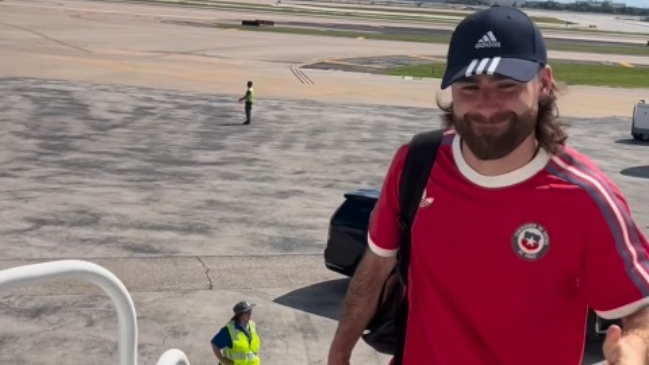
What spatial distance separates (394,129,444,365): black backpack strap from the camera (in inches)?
122

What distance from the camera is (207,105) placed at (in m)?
32.2

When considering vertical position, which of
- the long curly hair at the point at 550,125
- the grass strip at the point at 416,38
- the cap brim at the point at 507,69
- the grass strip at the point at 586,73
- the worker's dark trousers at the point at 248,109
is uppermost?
the cap brim at the point at 507,69

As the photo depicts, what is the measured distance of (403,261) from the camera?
319 cm

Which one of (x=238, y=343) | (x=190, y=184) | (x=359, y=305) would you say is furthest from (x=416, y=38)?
(x=359, y=305)

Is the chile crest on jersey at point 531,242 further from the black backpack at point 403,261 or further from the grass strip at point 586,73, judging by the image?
the grass strip at point 586,73

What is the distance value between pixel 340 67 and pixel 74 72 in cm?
1639

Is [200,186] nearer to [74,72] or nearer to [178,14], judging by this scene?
[74,72]

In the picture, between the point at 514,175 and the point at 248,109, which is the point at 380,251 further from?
the point at 248,109

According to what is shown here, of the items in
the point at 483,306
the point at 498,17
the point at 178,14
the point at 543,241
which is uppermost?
the point at 498,17

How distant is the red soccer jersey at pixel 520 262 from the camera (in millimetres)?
2785

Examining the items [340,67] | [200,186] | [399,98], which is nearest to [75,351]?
[200,186]

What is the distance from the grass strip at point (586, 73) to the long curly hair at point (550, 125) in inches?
1767

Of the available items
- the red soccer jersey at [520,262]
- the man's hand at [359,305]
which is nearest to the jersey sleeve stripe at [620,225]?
the red soccer jersey at [520,262]

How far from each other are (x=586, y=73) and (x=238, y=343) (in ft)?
166
